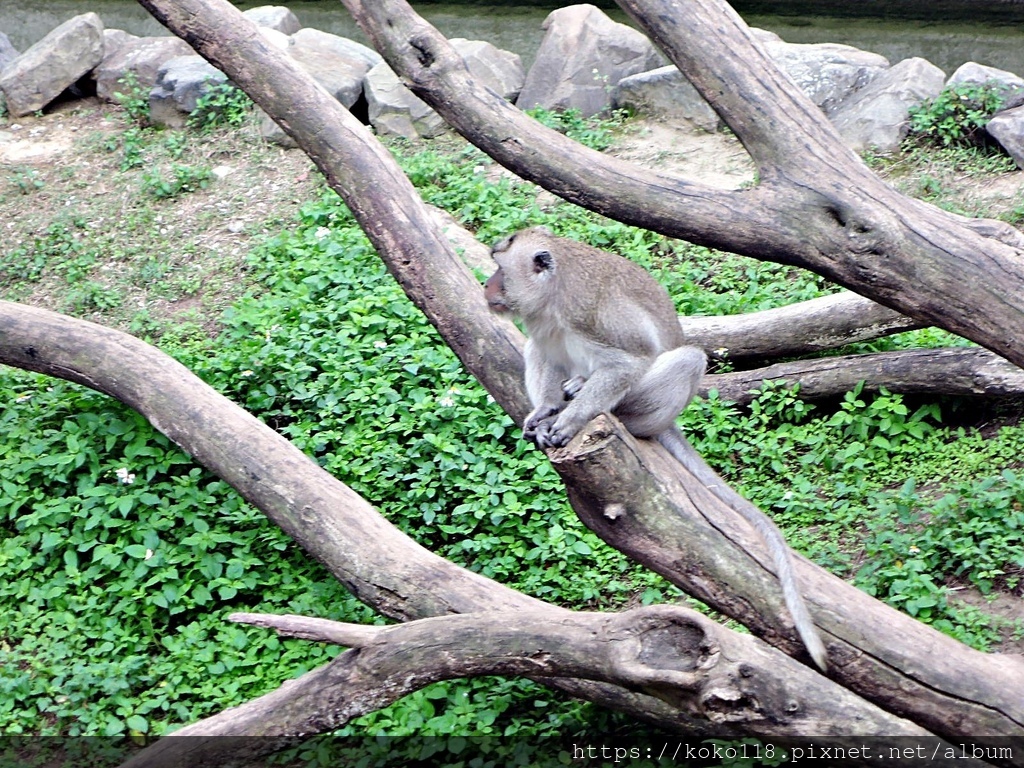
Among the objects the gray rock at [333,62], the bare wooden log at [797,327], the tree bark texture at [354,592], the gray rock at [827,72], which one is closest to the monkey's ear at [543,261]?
the tree bark texture at [354,592]

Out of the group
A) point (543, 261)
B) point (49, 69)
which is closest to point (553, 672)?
point (543, 261)

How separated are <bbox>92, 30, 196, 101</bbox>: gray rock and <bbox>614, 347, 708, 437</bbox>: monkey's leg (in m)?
7.10

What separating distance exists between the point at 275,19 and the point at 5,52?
2.61 m

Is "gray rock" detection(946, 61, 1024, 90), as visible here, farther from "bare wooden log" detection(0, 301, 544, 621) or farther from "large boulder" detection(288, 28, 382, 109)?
"bare wooden log" detection(0, 301, 544, 621)

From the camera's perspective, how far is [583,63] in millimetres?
9797

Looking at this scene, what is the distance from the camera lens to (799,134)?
169 inches

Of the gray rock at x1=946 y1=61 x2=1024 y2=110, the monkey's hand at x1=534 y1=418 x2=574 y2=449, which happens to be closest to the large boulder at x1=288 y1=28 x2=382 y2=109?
the gray rock at x1=946 y1=61 x2=1024 y2=110

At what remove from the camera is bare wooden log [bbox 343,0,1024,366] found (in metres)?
4.08

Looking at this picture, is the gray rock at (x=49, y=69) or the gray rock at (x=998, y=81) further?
the gray rock at (x=49, y=69)

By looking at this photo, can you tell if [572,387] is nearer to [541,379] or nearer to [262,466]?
[541,379]

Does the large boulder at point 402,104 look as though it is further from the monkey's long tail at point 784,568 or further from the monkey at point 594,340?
the monkey's long tail at point 784,568

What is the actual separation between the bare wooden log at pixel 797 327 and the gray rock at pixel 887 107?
2644mm

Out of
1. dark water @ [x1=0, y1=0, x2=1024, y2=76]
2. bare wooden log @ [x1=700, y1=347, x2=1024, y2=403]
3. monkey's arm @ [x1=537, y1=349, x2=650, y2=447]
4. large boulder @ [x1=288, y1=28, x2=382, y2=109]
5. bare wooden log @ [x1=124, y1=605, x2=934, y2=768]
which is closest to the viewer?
bare wooden log @ [x1=124, y1=605, x2=934, y2=768]

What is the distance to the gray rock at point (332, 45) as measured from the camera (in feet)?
32.7
